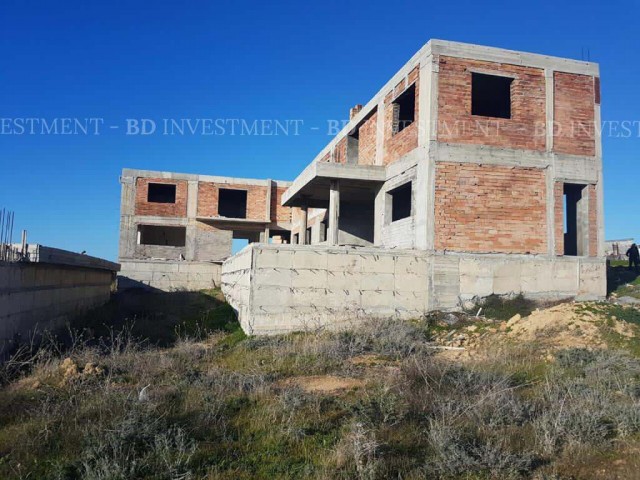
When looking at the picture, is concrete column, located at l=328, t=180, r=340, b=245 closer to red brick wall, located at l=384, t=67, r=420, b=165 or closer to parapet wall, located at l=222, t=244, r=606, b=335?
red brick wall, located at l=384, t=67, r=420, b=165

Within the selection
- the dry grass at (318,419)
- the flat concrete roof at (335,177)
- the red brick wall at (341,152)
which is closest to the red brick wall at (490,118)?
→ the flat concrete roof at (335,177)

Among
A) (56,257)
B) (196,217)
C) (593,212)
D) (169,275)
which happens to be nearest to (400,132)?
(593,212)

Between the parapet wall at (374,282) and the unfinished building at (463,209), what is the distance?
24 millimetres

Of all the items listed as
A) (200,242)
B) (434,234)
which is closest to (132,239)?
(200,242)

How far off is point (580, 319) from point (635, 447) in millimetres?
5895

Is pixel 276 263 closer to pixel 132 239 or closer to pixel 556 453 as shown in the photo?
pixel 556 453

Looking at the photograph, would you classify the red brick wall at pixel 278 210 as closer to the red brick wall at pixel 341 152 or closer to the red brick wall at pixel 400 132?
the red brick wall at pixel 341 152

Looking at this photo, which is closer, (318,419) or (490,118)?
(318,419)

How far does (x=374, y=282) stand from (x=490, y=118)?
5.34 meters

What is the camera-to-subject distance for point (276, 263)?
10.6m

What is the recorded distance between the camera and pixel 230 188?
2855cm

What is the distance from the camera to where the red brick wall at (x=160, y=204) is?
87.7 feet

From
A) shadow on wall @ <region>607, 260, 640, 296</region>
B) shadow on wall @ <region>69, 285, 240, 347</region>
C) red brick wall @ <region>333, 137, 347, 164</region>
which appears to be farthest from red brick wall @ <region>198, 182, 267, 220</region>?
shadow on wall @ <region>607, 260, 640, 296</region>

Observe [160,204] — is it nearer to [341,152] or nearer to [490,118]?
[341,152]
